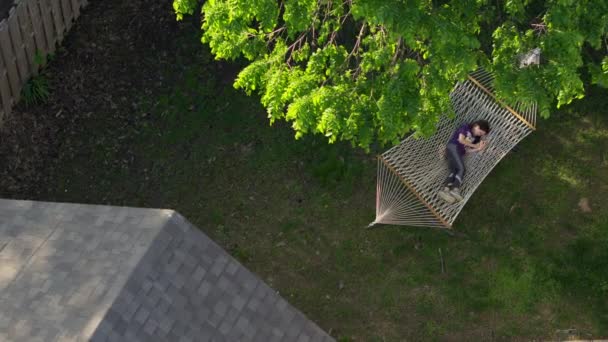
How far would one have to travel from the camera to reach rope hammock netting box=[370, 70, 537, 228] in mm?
9766

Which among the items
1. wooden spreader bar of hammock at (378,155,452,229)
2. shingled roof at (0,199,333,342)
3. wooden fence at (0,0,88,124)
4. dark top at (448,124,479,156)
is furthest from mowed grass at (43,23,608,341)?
shingled roof at (0,199,333,342)

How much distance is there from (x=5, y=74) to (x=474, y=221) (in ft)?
20.9

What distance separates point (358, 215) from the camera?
1027cm

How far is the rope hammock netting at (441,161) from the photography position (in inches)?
384

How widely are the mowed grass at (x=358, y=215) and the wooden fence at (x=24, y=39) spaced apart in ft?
3.77

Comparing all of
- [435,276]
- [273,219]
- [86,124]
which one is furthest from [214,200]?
[435,276]

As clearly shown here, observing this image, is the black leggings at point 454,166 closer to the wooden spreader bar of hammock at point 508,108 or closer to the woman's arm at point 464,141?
the woman's arm at point 464,141

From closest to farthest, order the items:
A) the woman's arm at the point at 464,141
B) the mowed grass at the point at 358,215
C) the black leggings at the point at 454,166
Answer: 1. the mowed grass at the point at 358,215
2. the black leggings at the point at 454,166
3. the woman's arm at the point at 464,141

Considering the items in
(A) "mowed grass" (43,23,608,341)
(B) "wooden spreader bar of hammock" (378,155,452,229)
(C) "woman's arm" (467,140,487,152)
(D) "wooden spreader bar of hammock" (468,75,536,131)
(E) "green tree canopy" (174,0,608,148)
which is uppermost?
(E) "green tree canopy" (174,0,608,148)

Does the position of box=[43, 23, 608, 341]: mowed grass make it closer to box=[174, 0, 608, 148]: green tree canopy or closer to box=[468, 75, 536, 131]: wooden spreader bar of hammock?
box=[468, 75, 536, 131]: wooden spreader bar of hammock

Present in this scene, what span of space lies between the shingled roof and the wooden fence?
3126 mm

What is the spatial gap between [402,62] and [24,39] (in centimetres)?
565

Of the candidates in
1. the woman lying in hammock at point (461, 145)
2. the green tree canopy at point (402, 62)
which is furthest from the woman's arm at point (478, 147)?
the green tree canopy at point (402, 62)

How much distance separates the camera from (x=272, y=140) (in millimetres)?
11039
